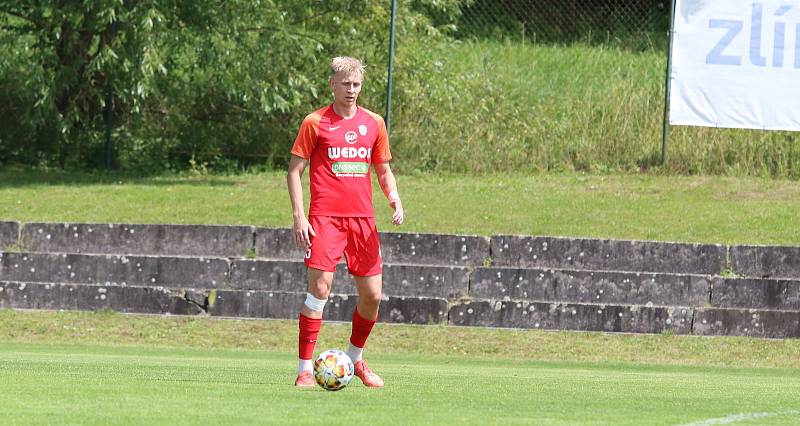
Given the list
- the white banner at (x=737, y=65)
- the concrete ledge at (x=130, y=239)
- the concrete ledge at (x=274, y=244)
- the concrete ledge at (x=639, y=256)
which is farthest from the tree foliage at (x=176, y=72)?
the concrete ledge at (x=639, y=256)

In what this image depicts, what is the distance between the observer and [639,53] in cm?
2180

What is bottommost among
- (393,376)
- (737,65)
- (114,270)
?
(393,376)

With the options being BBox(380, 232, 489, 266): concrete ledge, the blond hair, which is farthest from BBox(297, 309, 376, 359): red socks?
BBox(380, 232, 489, 266): concrete ledge

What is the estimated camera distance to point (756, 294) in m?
14.3

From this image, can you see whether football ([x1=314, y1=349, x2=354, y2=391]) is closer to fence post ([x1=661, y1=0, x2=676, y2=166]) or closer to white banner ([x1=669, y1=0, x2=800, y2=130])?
white banner ([x1=669, y1=0, x2=800, y2=130])

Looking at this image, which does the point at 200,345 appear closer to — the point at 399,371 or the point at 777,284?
the point at 399,371

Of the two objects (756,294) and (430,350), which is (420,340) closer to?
(430,350)

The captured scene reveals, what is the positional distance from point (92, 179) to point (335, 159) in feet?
39.3

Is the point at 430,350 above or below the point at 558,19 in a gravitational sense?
below

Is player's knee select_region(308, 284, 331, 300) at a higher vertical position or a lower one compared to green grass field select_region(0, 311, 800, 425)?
higher

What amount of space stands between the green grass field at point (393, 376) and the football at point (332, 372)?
0.27ft

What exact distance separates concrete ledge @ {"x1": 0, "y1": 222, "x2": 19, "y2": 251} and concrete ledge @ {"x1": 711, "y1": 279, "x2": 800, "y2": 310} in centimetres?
784

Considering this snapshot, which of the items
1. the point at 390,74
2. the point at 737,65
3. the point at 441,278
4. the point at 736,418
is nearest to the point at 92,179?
the point at 390,74

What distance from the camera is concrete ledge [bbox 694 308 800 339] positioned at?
13797 mm
